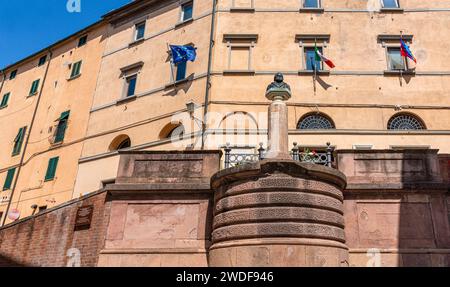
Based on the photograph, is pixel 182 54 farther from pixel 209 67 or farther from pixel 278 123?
pixel 278 123

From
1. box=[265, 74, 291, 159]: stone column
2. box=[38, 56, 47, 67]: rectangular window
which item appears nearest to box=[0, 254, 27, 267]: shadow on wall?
box=[265, 74, 291, 159]: stone column

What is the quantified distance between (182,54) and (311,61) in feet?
22.7

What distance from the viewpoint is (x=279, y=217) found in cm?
1108

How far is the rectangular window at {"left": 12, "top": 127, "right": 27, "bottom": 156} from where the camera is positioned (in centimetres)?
2809

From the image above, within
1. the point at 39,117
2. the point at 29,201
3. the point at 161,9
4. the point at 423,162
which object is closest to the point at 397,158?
the point at 423,162

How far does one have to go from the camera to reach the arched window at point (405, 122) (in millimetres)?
19609

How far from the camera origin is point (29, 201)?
2477 centimetres

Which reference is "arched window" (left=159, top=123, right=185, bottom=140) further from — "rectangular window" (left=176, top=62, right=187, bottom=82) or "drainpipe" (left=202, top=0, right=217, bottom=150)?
"rectangular window" (left=176, top=62, right=187, bottom=82)

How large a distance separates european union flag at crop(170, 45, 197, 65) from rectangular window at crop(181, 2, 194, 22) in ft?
11.5

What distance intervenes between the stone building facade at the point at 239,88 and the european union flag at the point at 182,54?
0.56m

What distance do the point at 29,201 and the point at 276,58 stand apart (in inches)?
682

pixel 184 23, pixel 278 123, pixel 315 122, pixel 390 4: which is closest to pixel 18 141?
pixel 184 23
